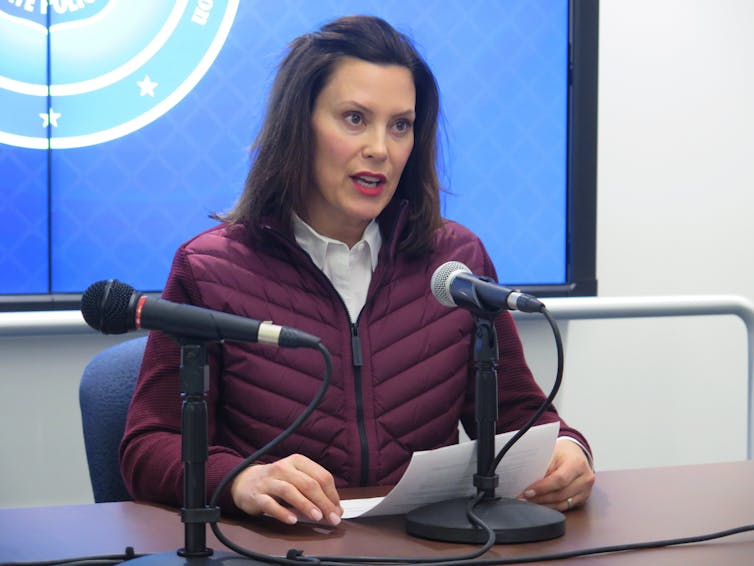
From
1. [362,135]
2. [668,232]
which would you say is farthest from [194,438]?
[668,232]

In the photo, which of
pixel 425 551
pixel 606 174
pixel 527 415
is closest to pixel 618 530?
pixel 425 551

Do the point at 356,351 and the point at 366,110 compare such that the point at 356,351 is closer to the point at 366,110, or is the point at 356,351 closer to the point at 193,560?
the point at 366,110

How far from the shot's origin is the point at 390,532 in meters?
1.21

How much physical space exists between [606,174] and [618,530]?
209cm

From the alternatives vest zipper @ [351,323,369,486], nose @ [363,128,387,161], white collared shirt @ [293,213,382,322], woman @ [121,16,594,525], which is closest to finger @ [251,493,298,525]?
woman @ [121,16,594,525]

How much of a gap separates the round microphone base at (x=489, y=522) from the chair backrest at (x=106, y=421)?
1.85 feet

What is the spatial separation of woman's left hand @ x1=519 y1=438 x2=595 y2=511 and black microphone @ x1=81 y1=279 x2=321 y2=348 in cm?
50

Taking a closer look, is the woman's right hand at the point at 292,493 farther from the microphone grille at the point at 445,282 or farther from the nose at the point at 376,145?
the nose at the point at 376,145

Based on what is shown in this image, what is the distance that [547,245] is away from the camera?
3109mm

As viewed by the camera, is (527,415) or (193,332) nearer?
(193,332)

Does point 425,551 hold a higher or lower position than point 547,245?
lower

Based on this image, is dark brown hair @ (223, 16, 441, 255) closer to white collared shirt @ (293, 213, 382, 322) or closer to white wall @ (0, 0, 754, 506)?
white collared shirt @ (293, 213, 382, 322)

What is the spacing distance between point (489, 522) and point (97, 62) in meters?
1.92

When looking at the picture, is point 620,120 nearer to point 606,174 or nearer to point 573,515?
point 606,174
